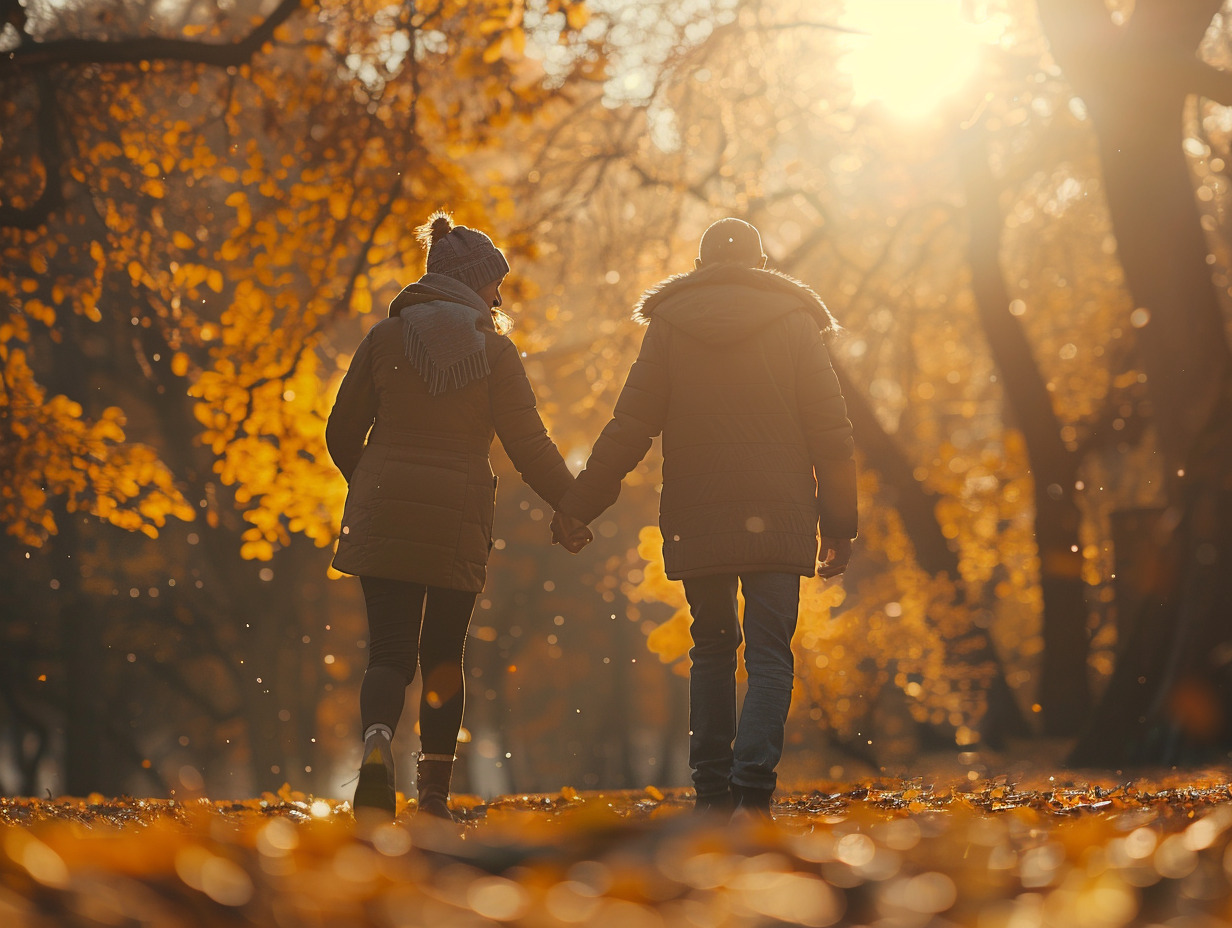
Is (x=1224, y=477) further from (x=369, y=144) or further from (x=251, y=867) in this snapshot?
(x=251, y=867)

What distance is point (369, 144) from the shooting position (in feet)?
28.1

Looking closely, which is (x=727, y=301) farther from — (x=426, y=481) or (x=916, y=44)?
(x=916, y=44)

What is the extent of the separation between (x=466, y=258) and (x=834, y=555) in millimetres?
1771

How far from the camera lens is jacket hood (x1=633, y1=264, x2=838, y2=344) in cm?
427

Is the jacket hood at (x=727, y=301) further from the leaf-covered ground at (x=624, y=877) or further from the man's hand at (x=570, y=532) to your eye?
the leaf-covered ground at (x=624, y=877)

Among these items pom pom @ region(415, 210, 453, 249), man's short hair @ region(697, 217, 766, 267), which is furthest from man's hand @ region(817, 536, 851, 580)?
pom pom @ region(415, 210, 453, 249)

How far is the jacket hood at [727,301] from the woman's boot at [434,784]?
176 centimetres

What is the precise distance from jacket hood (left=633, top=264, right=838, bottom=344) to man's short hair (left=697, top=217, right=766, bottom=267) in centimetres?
6

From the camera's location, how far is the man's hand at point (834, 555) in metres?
4.31

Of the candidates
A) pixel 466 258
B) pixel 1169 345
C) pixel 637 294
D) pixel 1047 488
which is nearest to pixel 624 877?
pixel 466 258

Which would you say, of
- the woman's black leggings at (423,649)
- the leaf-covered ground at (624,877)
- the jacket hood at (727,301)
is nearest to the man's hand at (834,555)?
the jacket hood at (727,301)

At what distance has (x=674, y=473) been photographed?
4340 mm

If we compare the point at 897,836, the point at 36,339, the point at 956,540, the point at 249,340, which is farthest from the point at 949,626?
the point at 36,339

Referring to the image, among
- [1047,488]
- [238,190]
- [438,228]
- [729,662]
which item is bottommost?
[729,662]
